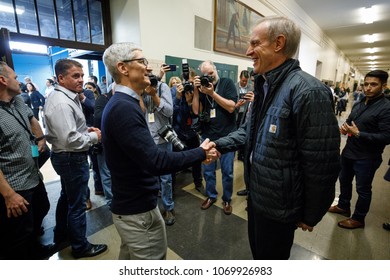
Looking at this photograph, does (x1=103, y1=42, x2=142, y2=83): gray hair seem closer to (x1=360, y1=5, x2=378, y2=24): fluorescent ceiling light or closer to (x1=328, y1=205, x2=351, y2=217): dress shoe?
(x1=328, y1=205, x2=351, y2=217): dress shoe

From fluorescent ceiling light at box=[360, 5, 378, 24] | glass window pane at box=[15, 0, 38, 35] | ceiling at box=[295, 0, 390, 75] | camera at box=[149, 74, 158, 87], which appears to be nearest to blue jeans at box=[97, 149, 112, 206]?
camera at box=[149, 74, 158, 87]

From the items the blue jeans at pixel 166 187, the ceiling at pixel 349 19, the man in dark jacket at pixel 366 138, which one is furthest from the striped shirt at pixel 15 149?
the ceiling at pixel 349 19

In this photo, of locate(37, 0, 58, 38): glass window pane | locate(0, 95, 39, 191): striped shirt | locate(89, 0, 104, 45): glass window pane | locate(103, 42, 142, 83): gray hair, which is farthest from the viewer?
locate(89, 0, 104, 45): glass window pane

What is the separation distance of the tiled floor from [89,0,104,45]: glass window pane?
2.58 m

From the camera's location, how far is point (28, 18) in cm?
268

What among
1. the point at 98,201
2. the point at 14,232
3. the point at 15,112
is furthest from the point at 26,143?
the point at 98,201

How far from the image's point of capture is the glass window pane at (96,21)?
3332mm

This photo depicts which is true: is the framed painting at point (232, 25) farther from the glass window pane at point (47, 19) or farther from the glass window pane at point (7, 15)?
the glass window pane at point (7, 15)

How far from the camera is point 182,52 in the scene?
3.85 m

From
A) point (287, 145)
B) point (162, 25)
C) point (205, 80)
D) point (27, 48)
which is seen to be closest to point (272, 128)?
point (287, 145)

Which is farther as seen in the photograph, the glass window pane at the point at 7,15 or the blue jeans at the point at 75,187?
the glass window pane at the point at 7,15

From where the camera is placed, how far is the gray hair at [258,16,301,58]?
0.98 metres

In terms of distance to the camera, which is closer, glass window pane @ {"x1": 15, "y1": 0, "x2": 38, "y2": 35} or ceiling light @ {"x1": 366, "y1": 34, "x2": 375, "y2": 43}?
glass window pane @ {"x1": 15, "y1": 0, "x2": 38, "y2": 35}

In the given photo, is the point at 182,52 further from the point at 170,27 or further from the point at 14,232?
the point at 14,232
